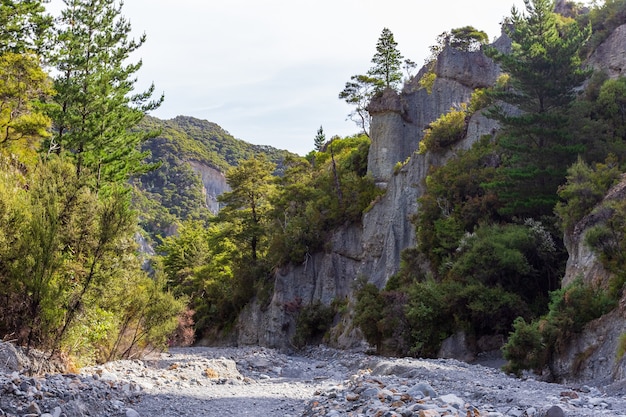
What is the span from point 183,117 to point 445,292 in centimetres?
16651

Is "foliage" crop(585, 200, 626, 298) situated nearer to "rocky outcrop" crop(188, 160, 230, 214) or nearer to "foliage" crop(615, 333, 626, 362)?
"foliage" crop(615, 333, 626, 362)

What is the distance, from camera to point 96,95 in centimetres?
2052

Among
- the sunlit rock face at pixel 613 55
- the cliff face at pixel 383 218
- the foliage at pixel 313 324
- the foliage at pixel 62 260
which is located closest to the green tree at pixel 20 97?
the foliage at pixel 62 260

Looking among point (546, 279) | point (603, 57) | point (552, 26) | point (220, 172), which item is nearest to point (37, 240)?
point (546, 279)

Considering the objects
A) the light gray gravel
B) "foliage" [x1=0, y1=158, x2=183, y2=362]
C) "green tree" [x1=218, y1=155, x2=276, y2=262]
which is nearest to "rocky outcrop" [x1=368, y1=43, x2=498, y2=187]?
"green tree" [x1=218, y1=155, x2=276, y2=262]

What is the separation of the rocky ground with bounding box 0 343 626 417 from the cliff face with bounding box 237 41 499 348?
48.2ft

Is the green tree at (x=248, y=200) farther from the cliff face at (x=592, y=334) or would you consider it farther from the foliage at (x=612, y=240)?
the foliage at (x=612, y=240)

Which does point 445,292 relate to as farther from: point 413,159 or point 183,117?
point 183,117

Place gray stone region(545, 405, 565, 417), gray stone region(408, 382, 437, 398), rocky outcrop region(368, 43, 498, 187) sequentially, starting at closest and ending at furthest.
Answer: gray stone region(545, 405, 565, 417) < gray stone region(408, 382, 437, 398) < rocky outcrop region(368, 43, 498, 187)

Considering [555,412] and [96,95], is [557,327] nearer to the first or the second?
[555,412]

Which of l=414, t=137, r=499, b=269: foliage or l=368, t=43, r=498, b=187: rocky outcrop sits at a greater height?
l=368, t=43, r=498, b=187: rocky outcrop

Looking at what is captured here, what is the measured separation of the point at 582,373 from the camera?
11.8 metres

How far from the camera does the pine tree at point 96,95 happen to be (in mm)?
20281

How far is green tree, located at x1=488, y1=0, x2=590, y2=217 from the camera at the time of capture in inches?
827
